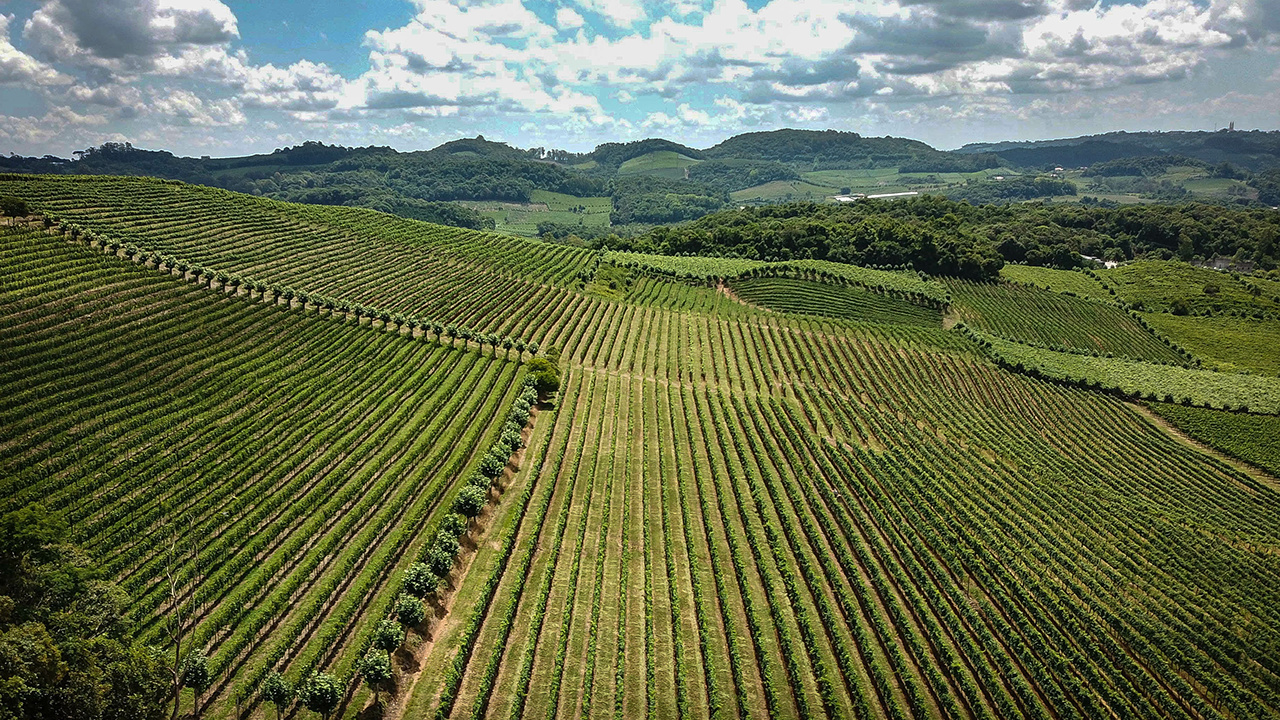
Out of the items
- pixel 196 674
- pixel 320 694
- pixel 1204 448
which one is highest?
pixel 196 674

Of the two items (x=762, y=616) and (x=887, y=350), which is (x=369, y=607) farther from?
(x=887, y=350)

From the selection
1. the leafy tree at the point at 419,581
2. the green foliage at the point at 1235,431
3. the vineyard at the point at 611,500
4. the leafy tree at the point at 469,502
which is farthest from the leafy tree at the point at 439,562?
the green foliage at the point at 1235,431

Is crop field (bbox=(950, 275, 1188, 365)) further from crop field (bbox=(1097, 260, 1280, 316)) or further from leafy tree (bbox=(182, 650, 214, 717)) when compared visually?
leafy tree (bbox=(182, 650, 214, 717))

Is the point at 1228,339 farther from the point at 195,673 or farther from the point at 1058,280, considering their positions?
the point at 195,673

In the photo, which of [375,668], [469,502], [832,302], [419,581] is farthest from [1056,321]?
[375,668]

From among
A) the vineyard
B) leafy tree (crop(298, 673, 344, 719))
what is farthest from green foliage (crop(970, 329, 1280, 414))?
leafy tree (crop(298, 673, 344, 719))
